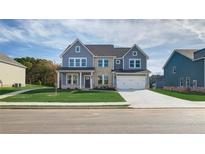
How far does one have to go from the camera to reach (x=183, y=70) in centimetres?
2586

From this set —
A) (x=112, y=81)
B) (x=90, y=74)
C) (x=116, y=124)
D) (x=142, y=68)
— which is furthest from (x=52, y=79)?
(x=116, y=124)

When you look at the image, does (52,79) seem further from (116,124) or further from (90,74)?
(116,124)

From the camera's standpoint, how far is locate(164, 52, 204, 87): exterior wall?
2217 cm

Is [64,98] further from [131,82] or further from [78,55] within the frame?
[78,55]

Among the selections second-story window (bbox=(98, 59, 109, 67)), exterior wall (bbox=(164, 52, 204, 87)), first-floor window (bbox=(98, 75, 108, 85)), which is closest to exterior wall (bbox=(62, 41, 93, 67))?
second-story window (bbox=(98, 59, 109, 67))

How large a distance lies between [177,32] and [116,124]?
20.4 feet

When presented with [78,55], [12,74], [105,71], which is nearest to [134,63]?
[105,71]

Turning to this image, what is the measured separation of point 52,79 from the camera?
26375 mm

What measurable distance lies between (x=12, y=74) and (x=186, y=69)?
1924 centimetres

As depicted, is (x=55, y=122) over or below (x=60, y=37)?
below
